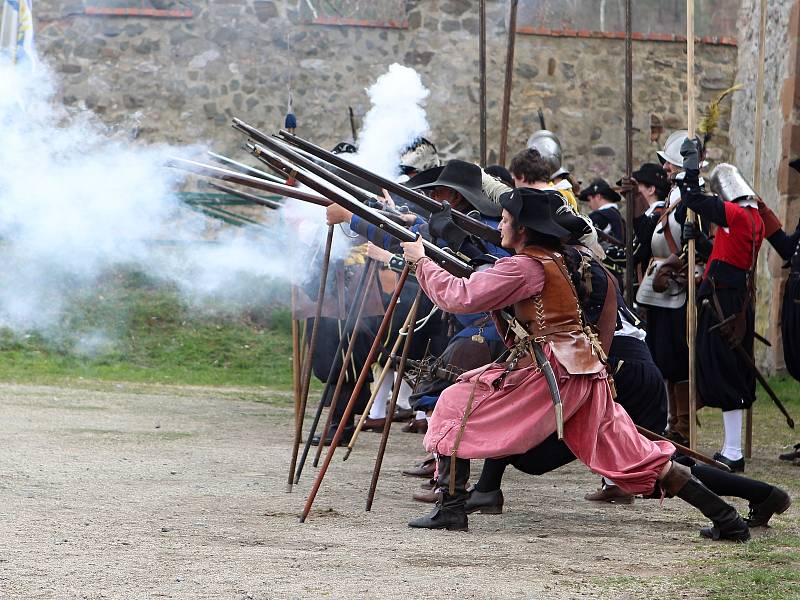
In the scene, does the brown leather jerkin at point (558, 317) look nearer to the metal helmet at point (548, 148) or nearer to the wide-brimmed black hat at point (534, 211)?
the wide-brimmed black hat at point (534, 211)

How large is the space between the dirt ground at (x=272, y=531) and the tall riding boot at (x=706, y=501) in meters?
0.14

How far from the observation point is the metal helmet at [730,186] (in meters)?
8.42

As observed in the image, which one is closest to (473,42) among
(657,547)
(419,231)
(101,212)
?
(101,212)

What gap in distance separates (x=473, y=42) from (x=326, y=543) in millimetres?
12246

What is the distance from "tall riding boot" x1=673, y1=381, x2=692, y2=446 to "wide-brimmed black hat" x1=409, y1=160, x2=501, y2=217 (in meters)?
3.13

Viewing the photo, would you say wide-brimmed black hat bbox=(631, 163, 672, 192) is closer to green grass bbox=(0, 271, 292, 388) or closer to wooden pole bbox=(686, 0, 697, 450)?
wooden pole bbox=(686, 0, 697, 450)

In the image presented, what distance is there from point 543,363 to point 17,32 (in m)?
7.61

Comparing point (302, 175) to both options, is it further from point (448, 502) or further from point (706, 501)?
point (706, 501)

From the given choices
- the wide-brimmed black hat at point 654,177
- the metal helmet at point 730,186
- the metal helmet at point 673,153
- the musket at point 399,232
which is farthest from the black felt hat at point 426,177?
the wide-brimmed black hat at point 654,177

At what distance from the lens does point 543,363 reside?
5.46 m

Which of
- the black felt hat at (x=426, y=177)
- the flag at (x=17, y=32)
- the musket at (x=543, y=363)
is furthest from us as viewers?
the flag at (x=17, y=32)

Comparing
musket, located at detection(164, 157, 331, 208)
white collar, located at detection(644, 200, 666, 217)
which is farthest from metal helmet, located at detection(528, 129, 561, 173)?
musket, located at detection(164, 157, 331, 208)

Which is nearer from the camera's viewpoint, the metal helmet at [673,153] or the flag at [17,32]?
the metal helmet at [673,153]

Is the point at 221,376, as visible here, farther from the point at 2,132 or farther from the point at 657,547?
the point at 657,547
